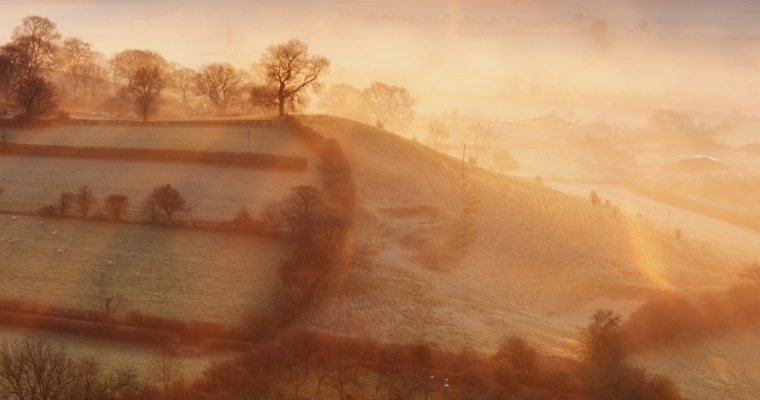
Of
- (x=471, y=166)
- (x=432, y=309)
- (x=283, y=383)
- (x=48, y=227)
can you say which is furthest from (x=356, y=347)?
(x=471, y=166)

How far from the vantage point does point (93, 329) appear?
2555 centimetres

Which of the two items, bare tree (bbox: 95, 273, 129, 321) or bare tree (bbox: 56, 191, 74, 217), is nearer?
bare tree (bbox: 95, 273, 129, 321)

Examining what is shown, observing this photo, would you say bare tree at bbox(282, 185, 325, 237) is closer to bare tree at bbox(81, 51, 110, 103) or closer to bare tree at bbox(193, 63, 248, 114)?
bare tree at bbox(193, 63, 248, 114)

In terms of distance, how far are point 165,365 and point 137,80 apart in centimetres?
4922

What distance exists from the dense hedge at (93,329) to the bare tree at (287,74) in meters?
36.1

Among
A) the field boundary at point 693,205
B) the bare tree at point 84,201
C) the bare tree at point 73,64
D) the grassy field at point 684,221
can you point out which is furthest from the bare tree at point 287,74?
Answer: the field boundary at point 693,205

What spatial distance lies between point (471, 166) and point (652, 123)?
8127 cm

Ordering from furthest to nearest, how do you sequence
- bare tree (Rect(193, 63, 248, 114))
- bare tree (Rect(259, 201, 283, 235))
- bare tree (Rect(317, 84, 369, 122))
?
bare tree (Rect(317, 84, 369, 122)) → bare tree (Rect(193, 63, 248, 114)) → bare tree (Rect(259, 201, 283, 235))

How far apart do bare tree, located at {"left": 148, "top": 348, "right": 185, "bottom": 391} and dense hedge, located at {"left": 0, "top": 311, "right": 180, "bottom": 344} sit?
0.90 meters

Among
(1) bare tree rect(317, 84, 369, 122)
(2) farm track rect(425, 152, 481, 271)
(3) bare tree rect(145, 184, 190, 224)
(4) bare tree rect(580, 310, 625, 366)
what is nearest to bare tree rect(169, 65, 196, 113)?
(1) bare tree rect(317, 84, 369, 122)

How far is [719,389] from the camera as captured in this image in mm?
29188

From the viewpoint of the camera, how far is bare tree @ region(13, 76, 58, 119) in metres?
54.8

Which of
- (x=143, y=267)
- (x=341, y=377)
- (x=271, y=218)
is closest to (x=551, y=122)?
(x=271, y=218)

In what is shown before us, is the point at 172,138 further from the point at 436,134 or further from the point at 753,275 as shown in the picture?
the point at 436,134
